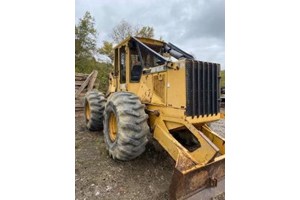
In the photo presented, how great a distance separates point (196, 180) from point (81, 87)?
18.7 ft

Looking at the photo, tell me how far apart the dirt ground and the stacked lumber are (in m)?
3.14

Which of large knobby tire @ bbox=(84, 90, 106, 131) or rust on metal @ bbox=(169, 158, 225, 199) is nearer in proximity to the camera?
rust on metal @ bbox=(169, 158, 225, 199)

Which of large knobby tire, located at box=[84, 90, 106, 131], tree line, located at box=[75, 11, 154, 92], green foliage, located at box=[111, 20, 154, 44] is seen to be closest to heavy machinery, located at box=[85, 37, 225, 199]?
large knobby tire, located at box=[84, 90, 106, 131]

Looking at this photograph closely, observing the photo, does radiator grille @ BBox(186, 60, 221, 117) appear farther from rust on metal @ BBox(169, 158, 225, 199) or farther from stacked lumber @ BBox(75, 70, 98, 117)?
stacked lumber @ BBox(75, 70, 98, 117)

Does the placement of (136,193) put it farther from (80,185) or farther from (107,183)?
(80,185)

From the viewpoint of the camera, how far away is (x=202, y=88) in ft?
8.86

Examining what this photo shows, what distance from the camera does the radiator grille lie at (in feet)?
8.43

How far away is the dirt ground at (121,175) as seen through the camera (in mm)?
2508

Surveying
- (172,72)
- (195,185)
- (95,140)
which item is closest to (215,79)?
(172,72)
